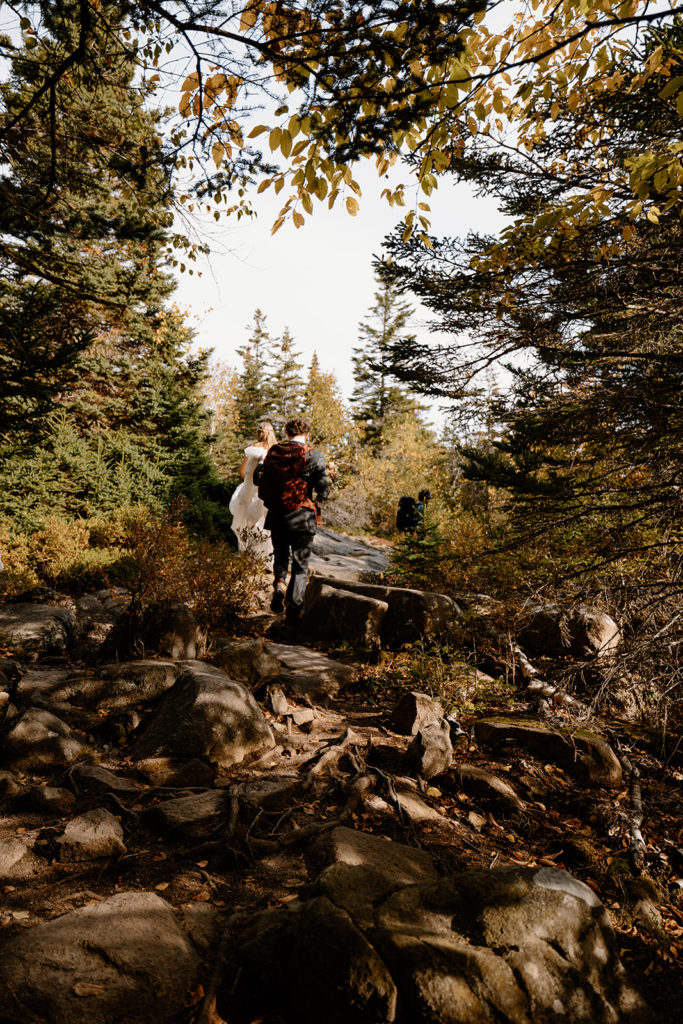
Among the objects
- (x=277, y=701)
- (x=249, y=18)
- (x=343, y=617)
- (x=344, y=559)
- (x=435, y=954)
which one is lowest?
(x=277, y=701)

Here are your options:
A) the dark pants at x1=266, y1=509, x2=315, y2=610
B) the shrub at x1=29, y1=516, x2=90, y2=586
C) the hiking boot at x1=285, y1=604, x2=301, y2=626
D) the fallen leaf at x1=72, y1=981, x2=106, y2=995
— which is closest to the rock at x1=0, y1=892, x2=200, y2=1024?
the fallen leaf at x1=72, y1=981, x2=106, y2=995

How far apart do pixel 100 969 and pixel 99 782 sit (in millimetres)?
1501

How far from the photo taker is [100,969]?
168 centimetres

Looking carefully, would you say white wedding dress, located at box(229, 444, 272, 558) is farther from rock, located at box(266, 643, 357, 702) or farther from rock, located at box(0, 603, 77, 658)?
rock, located at box(0, 603, 77, 658)

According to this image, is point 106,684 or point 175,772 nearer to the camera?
point 175,772

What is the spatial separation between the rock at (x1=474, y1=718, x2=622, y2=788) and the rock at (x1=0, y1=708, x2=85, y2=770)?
126 inches

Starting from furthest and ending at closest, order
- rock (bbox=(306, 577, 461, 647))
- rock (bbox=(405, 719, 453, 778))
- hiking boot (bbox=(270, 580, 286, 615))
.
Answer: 1. hiking boot (bbox=(270, 580, 286, 615))
2. rock (bbox=(306, 577, 461, 647))
3. rock (bbox=(405, 719, 453, 778))

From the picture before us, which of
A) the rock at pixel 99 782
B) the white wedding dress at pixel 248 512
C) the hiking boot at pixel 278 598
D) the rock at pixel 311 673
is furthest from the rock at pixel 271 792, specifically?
the white wedding dress at pixel 248 512

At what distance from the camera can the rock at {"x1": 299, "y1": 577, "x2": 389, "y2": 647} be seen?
20.2ft

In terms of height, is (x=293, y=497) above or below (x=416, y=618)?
above

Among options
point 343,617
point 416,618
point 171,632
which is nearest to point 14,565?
point 171,632

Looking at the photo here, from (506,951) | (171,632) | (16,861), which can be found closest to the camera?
(506,951)

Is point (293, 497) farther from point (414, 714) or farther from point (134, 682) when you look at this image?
point (414, 714)

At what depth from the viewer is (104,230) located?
17.2 feet
